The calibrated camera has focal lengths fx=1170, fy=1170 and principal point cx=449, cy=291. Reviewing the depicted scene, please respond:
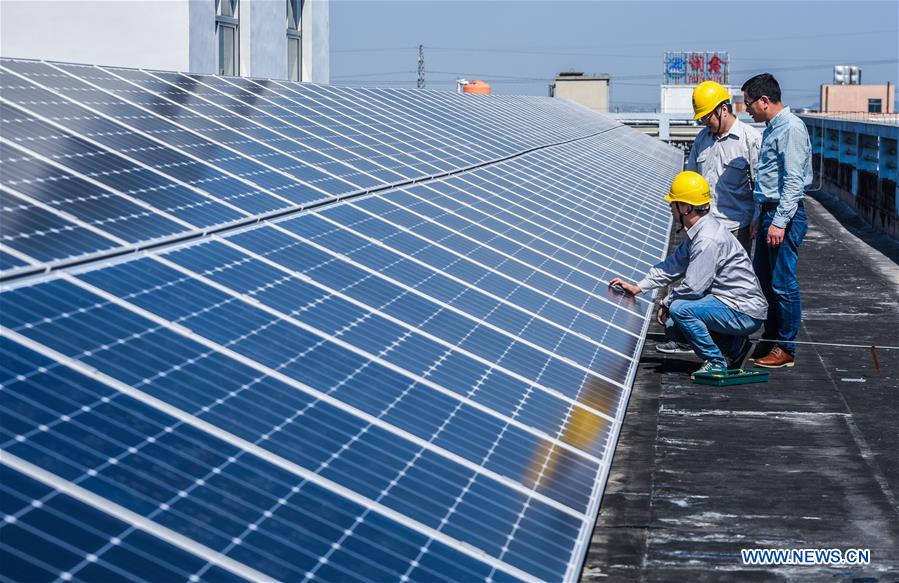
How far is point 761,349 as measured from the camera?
12.7 m

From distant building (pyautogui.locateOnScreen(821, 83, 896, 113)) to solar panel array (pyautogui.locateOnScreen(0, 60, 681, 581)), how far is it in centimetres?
9591

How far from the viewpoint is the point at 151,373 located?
17.3 ft

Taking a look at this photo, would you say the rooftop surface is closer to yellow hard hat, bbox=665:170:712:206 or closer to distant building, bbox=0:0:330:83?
yellow hard hat, bbox=665:170:712:206

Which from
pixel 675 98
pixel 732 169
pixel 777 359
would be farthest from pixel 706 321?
pixel 675 98

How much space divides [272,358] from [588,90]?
71.4 meters

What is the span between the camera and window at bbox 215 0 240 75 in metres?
29.2

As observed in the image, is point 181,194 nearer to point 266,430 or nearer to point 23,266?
point 23,266

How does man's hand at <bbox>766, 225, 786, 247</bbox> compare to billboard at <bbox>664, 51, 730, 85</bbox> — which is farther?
billboard at <bbox>664, 51, 730, 85</bbox>

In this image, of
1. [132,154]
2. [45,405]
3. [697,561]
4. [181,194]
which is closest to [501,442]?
[697,561]

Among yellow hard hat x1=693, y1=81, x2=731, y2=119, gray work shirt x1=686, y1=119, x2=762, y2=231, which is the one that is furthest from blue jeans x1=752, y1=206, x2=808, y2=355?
yellow hard hat x1=693, y1=81, x2=731, y2=119

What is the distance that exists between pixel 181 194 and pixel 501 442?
345cm

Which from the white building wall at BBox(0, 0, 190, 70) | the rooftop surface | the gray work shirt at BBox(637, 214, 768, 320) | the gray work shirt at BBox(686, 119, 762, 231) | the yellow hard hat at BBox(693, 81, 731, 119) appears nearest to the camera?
the rooftop surface

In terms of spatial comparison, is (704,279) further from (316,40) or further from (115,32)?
(316,40)

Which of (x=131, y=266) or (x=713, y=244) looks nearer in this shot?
(x=131, y=266)
